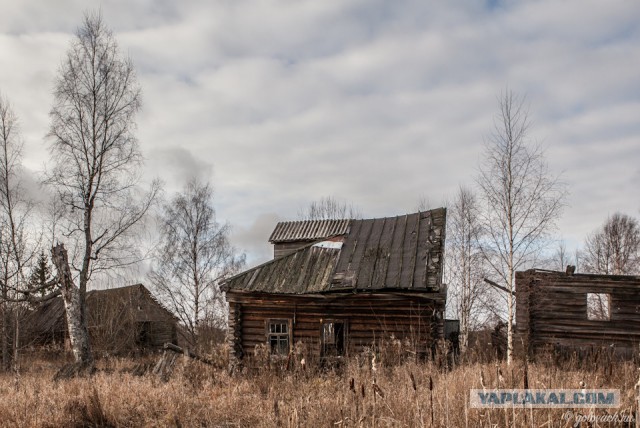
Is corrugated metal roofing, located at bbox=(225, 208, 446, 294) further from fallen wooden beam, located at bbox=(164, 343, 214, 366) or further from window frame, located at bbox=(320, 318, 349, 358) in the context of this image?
fallen wooden beam, located at bbox=(164, 343, 214, 366)

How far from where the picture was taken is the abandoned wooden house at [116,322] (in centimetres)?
1742

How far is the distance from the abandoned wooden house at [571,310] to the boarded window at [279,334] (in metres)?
7.82

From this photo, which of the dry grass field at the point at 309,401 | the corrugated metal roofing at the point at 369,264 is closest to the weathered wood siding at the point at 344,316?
the corrugated metal roofing at the point at 369,264

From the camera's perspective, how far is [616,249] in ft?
88.7

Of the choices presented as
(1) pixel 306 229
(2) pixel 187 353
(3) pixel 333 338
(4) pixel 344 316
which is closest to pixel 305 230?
(1) pixel 306 229

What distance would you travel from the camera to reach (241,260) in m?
25.0

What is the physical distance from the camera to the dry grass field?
14.9 feet

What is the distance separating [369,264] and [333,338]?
2.54 metres

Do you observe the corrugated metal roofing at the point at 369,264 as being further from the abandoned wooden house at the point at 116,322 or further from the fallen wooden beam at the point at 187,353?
the abandoned wooden house at the point at 116,322

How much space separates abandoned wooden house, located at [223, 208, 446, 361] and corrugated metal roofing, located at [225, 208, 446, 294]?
29 mm

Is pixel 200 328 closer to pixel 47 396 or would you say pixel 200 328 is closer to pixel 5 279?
pixel 5 279

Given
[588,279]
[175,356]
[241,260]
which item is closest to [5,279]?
[175,356]

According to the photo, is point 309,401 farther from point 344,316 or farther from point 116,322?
point 116,322

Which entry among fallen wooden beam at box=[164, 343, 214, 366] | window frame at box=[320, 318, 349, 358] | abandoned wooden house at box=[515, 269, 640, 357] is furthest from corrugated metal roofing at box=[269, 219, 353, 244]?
fallen wooden beam at box=[164, 343, 214, 366]
